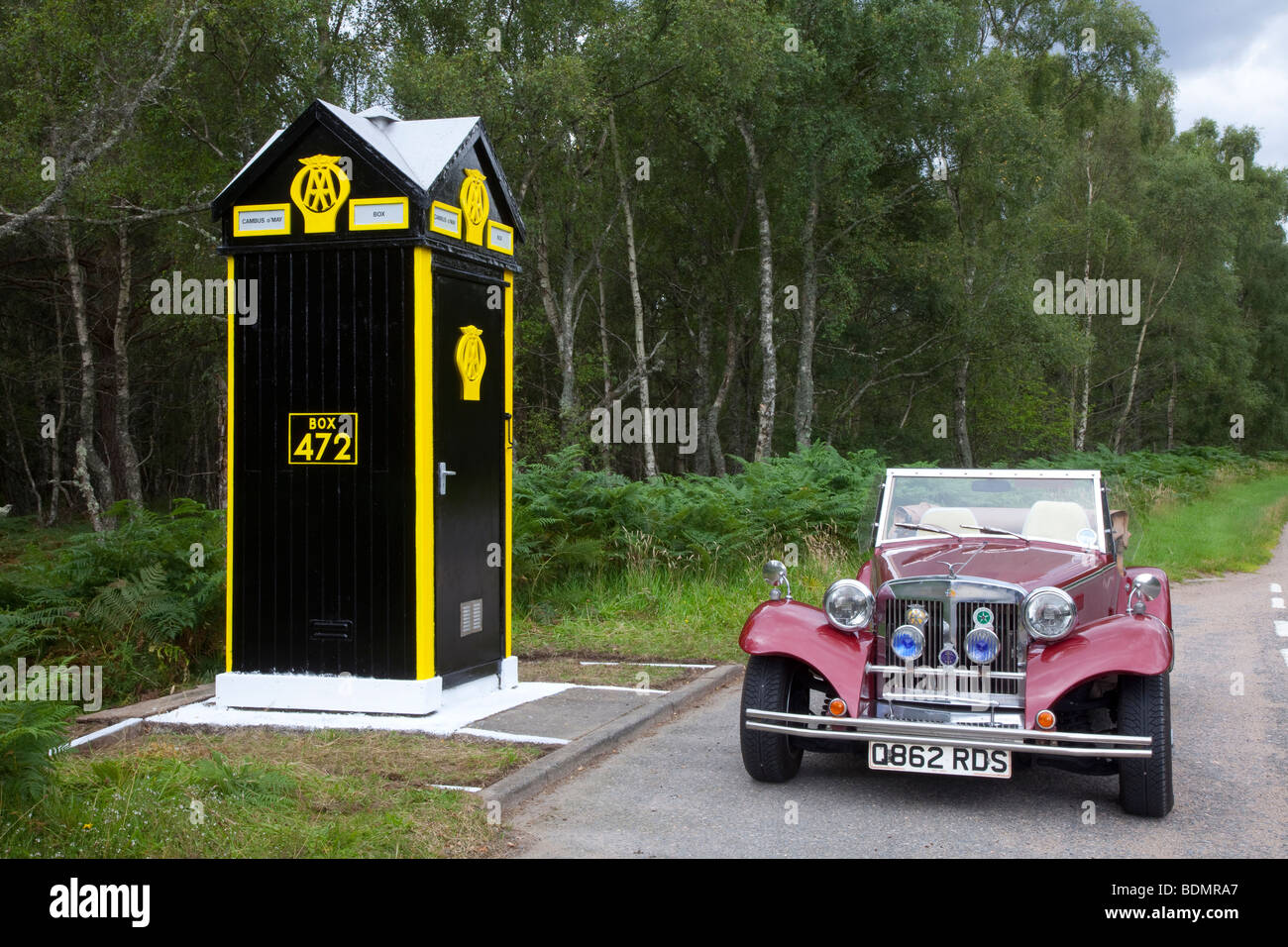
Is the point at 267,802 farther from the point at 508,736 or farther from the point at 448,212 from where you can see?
the point at 448,212

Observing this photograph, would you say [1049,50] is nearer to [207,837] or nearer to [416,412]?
[416,412]

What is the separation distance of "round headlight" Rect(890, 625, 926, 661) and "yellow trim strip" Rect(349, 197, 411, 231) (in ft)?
13.1

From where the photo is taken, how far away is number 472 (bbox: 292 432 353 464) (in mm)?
7371

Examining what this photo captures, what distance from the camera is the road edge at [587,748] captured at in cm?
563

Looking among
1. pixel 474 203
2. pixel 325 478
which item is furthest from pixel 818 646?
pixel 474 203

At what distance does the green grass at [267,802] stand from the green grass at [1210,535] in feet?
30.4

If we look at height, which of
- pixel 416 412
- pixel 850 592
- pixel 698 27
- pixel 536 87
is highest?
pixel 698 27

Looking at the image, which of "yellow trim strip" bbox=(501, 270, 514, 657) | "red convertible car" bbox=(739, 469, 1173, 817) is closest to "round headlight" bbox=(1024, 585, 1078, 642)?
"red convertible car" bbox=(739, 469, 1173, 817)

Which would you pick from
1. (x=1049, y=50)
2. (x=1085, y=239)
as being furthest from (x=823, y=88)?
(x=1085, y=239)

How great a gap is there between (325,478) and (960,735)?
4318mm

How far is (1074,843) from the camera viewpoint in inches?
198

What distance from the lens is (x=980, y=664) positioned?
19.1ft
